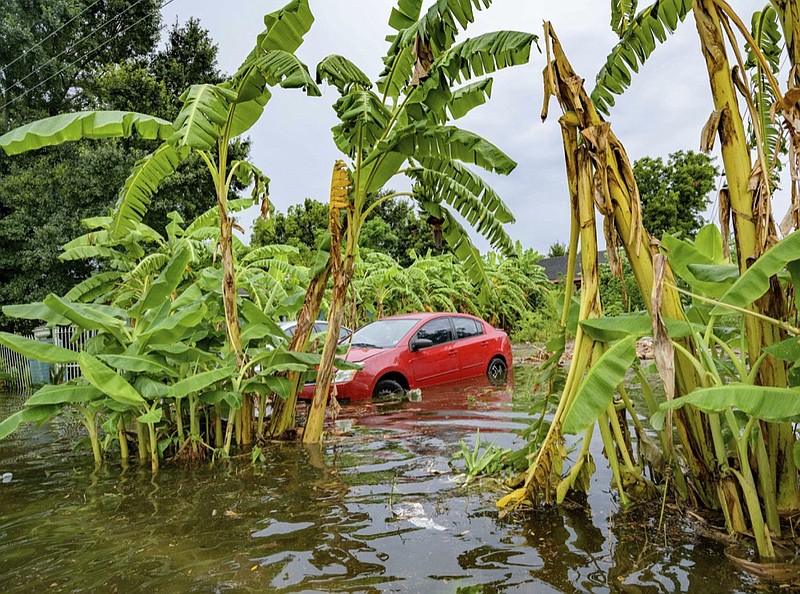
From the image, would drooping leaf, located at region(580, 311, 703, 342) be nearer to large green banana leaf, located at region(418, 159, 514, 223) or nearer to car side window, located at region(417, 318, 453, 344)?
large green banana leaf, located at region(418, 159, 514, 223)

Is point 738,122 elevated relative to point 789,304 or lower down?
elevated

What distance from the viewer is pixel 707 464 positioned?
341cm

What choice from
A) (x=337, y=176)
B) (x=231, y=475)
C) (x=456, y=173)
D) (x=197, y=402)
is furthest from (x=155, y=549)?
(x=456, y=173)

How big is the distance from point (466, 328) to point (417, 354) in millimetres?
1935

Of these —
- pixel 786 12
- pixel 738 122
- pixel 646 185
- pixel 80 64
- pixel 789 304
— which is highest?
pixel 80 64

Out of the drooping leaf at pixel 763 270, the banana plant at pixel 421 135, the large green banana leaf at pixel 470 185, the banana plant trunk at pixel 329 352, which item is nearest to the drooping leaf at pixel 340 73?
the banana plant at pixel 421 135

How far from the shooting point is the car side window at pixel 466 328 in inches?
465

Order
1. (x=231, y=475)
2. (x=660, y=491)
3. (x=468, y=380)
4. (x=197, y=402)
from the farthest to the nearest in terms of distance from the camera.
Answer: (x=468, y=380) < (x=197, y=402) < (x=231, y=475) < (x=660, y=491)

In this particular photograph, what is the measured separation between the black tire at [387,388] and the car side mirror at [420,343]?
0.73 metres

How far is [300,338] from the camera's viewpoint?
6.68 meters

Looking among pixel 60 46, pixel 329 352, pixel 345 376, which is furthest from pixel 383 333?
pixel 60 46

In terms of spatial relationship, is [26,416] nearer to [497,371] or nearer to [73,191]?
[497,371]

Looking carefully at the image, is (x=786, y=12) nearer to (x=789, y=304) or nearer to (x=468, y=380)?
(x=789, y=304)

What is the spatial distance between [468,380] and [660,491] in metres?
8.14
